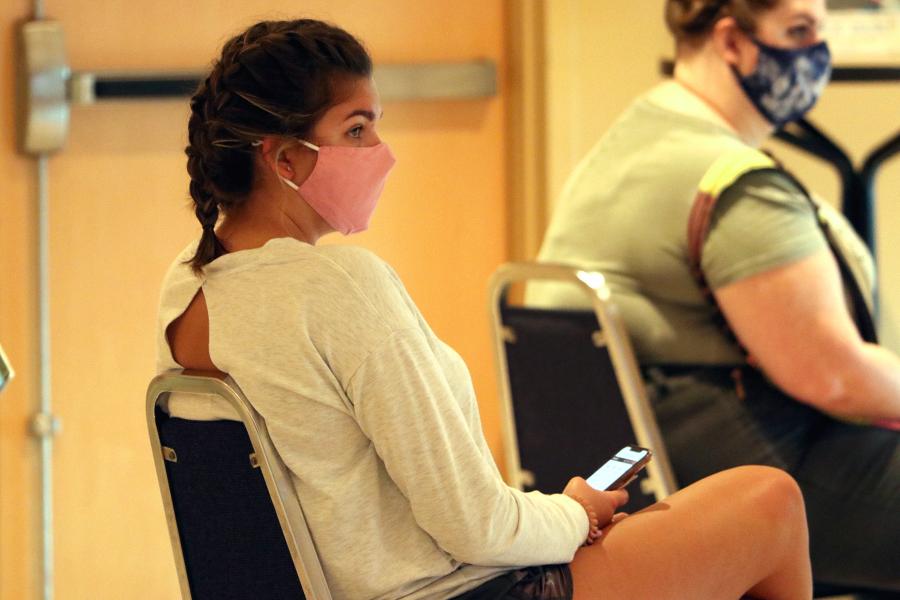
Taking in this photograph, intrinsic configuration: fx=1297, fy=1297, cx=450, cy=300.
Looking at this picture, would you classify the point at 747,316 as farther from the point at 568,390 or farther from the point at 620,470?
the point at 620,470

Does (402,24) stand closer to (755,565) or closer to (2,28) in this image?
(2,28)

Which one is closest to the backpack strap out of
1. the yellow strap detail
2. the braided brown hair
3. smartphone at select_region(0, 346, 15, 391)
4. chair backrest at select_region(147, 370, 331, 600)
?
the yellow strap detail

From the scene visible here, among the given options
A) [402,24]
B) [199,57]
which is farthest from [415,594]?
[402,24]

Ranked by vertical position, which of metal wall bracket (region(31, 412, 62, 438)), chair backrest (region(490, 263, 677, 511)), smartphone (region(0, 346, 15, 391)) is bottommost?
metal wall bracket (region(31, 412, 62, 438))

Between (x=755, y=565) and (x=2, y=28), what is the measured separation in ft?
5.99

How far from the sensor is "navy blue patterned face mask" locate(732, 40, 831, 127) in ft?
7.13

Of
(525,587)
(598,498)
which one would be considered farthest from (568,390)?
(525,587)

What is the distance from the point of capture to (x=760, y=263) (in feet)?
6.22

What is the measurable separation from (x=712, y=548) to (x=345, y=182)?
0.57m

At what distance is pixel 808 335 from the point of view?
1893mm

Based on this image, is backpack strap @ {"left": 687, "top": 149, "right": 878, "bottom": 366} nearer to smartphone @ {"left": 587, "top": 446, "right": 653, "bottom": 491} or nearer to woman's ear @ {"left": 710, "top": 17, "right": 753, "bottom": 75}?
woman's ear @ {"left": 710, "top": 17, "right": 753, "bottom": 75}

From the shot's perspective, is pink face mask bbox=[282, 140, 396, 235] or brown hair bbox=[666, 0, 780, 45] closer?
pink face mask bbox=[282, 140, 396, 235]

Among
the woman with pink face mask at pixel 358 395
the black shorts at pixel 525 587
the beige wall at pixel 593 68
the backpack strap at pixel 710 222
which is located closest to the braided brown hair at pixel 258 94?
the woman with pink face mask at pixel 358 395

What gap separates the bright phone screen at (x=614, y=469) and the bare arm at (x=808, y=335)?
0.42 m
